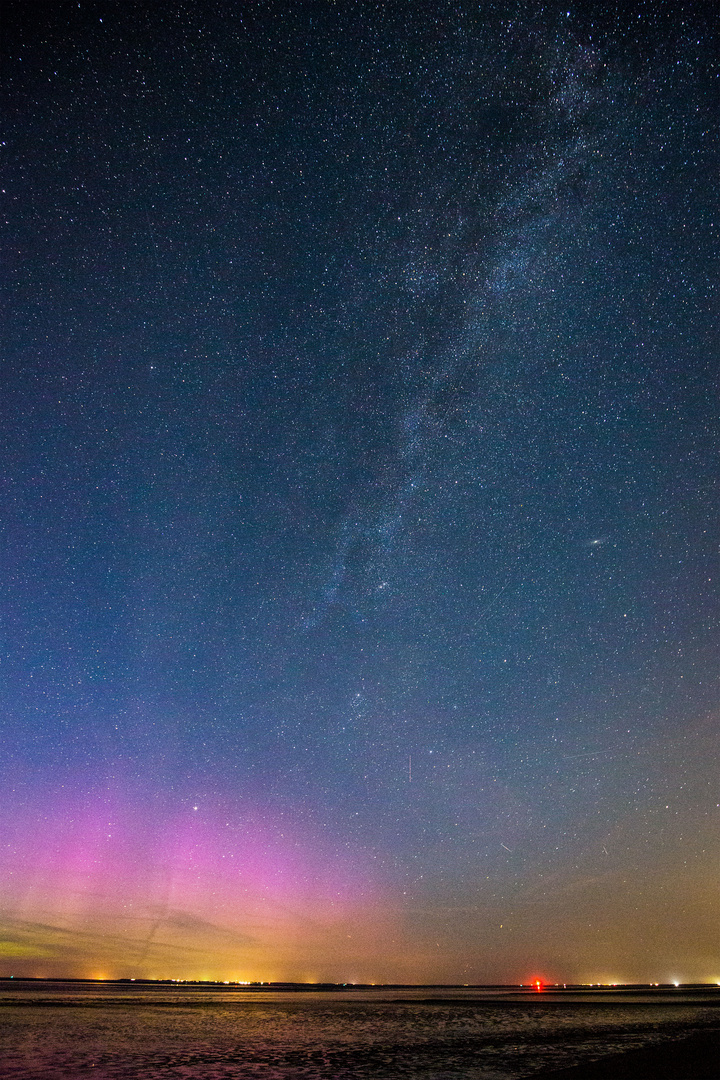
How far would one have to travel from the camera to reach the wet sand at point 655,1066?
16.0 meters

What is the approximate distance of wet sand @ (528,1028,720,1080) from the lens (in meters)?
16.0

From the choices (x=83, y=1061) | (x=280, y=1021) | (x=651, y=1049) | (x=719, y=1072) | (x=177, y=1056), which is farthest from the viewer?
(x=280, y=1021)

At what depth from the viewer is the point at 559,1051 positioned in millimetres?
21875

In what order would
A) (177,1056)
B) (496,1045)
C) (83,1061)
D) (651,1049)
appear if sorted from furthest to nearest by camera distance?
(496,1045) → (651,1049) → (177,1056) → (83,1061)

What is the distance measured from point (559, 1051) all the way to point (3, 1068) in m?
17.9

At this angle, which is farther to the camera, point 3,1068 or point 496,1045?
point 496,1045

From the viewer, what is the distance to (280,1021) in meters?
35.8

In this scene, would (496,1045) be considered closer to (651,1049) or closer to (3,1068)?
(651,1049)

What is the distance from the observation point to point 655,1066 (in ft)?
58.5

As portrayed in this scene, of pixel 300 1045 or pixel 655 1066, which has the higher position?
pixel 300 1045

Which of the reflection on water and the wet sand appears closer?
the wet sand

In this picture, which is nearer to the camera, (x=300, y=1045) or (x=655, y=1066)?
(x=655, y=1066)

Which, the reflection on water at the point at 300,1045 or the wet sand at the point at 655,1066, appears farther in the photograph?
the reflection on water at the point at 300,1045

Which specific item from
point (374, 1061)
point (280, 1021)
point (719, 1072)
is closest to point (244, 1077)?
point (374, 1061)
